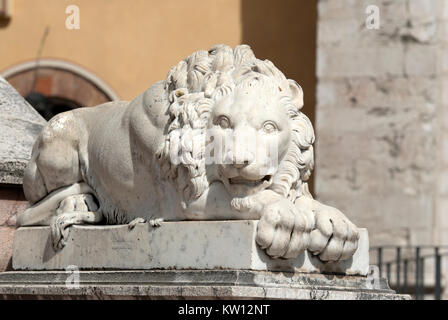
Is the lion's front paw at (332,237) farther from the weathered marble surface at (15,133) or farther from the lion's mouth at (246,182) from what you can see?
the weathered marble surface at (15,133)

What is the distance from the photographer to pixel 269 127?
4.64 m

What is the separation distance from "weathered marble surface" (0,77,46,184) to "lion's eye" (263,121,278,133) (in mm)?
1651

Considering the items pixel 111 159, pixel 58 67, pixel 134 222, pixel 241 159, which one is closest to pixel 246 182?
pixel 241 159

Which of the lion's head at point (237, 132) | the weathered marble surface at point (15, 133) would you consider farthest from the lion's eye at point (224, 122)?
the weathered marble surface at point (15, 133)

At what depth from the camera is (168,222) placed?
471cm

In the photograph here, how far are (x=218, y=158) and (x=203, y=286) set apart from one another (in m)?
0.46

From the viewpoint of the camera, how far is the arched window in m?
14.4

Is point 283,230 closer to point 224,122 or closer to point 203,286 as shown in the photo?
point 203,286

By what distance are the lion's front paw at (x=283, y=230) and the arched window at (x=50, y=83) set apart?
9974 millimetres

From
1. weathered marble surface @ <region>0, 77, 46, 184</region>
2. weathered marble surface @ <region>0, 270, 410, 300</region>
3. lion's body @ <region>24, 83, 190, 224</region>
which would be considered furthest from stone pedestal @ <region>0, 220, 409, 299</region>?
weathered marble surface @ <region>0, 77, 46, 184</region>

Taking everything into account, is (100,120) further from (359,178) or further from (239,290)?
(359,178)

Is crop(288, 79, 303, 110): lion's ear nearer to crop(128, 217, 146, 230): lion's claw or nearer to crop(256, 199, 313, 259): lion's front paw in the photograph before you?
crop(256, 199, 313, 259): lion's front paw

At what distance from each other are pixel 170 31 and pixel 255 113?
9535 mm
